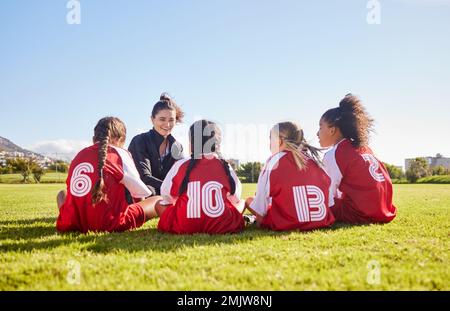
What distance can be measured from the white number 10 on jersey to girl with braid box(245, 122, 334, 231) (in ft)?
2.42

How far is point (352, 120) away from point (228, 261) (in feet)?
12.8

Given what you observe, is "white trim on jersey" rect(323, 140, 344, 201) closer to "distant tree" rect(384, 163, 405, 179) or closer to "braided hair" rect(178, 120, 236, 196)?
"braided hair" rect(178, 120, 236, 196)

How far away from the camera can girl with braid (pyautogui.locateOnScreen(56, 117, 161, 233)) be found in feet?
15.9

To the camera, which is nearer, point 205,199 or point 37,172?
point 205,199

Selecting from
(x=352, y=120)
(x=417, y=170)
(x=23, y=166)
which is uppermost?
(x=352, y=120)

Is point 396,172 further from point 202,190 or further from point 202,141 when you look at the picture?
point 202,190

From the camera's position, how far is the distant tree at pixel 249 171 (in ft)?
139

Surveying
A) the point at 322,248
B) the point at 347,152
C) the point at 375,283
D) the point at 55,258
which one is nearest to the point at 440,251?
the point at 322,248

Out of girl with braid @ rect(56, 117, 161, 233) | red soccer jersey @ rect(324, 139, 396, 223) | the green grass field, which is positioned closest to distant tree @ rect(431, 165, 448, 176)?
red soccer jersey @ rect(324, 139, 396, 223)

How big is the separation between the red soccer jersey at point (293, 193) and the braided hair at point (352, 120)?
131 centimetres

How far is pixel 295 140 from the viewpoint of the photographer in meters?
5.37

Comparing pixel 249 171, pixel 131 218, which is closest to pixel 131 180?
pixel 131 218

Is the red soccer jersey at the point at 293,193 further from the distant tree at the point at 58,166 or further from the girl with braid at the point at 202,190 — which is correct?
the distant tree at the point at 58,166
